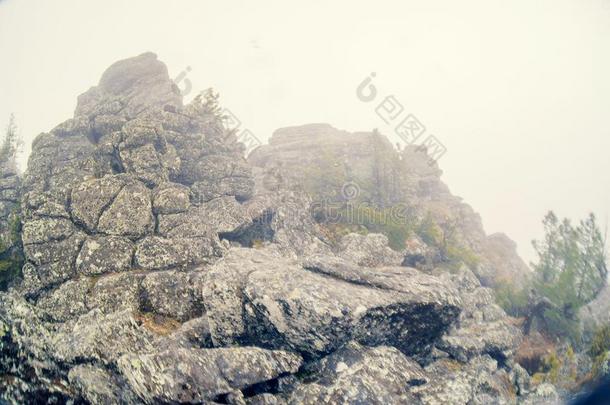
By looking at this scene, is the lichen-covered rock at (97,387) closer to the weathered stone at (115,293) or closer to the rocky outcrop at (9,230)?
Result: the weathered stone at (115,293)

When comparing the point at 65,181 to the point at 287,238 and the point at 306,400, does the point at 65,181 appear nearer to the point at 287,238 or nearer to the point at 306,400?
the point at 287,238

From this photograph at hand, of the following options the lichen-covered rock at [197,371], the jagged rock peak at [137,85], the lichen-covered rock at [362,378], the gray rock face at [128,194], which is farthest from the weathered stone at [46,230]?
the jagged rock peak at [137,85]

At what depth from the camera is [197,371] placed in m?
10.5

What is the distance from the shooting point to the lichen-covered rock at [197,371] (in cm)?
966

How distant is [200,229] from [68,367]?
1335cm

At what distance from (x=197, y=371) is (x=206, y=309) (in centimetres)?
402

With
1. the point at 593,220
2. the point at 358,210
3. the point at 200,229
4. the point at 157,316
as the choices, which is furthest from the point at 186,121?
the point at 593,220

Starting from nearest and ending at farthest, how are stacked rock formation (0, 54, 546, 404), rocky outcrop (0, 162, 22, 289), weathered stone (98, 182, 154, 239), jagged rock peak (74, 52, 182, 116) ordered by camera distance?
stacked rock formation (0, 54, 546, 404) → rocky outcrop (0, 162, 22, 289) → weathered stone (98, 182, 154, 239) → jagged rock peak (74, 52, 182, 116)

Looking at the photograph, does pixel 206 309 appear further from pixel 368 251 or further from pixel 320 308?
pixel 368 251

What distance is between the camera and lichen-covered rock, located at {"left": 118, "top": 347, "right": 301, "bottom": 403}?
31.7 ft

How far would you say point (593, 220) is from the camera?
1473 inches

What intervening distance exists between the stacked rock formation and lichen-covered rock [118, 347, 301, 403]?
41 millimetres

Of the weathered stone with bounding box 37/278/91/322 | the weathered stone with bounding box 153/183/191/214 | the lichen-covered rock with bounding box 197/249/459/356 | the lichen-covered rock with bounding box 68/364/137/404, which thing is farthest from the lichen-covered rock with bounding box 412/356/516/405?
the weathered stone with bounding box 153/183/191/214

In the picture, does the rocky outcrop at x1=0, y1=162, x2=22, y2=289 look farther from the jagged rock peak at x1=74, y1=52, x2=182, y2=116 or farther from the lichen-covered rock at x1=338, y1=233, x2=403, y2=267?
the lichen-covered rock at x1=338, y1=233, x2=403, y2=267
